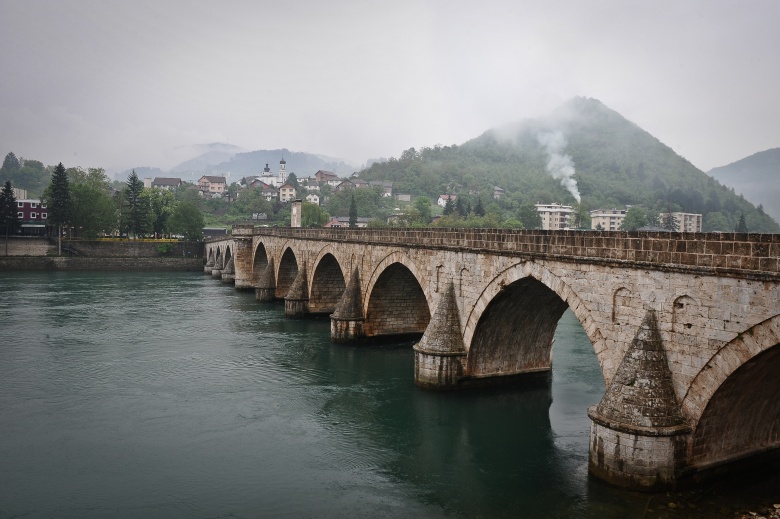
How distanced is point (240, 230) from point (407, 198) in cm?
10607

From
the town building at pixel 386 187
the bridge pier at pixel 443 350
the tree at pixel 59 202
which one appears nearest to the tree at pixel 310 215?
the tree at pixel 59 202

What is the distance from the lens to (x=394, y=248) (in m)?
23.4

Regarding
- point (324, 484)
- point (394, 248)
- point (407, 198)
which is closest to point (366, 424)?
point (324, 484)

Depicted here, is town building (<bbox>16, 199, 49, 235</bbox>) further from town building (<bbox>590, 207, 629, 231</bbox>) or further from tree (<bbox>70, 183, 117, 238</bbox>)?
town building (<bbox>590, 207, 629, 231</bbox>)

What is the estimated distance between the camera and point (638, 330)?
11.7 metres

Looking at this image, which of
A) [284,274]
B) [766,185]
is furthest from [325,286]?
[766,185]

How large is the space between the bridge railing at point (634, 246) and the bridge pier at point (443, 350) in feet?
6.87

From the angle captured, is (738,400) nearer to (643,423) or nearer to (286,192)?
(643,423)

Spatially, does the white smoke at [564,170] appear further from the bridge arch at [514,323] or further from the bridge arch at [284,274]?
the bridge arch at [514,323]

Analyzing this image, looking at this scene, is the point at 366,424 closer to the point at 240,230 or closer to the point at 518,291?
the point at 518,291

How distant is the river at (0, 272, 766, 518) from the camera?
39.3 feet

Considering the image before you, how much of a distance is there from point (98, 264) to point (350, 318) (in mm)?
49876

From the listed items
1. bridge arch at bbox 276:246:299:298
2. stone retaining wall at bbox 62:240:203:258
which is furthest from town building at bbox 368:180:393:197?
bridge arch at bbox 276:246:299:298

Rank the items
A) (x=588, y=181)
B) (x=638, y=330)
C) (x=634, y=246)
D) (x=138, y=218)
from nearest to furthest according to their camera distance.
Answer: (x=638, y=330) → (x=634, y=246) → (x=138, y=218) → (x=588, y=181)
